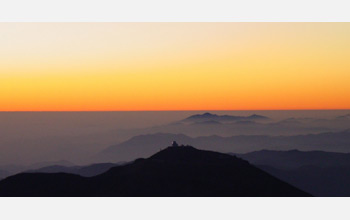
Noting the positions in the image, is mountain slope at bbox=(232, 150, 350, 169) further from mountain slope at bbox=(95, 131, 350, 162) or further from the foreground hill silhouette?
the foreground hill silhouette

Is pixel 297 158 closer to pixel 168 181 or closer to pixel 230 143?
pixel 230 143

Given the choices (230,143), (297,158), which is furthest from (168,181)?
(297,158)

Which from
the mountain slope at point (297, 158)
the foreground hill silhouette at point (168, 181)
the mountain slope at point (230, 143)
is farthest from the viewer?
the mountain slope at point (297, 158)

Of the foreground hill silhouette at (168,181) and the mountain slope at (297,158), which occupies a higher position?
the mountain slope at (297,158)

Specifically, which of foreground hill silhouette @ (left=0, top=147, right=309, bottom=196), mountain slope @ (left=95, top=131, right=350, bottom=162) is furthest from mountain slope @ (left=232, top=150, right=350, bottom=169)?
foreground hill silhouette @ (left=0, top=147, right=309, bottom=196)

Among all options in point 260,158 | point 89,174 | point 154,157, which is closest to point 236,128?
point 260,158

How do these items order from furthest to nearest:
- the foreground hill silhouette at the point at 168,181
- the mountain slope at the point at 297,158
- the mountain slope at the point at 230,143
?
the mountain slope at the point at 297,158 → the mountain slope at the point at 230,143 → the foreground hill silhouette at the point at 168,181

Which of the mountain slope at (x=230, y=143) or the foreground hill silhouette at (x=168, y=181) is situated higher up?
the mountain slope at (x=230, y=143)

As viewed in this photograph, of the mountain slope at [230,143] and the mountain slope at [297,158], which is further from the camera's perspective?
the mountain slope at [297,158]

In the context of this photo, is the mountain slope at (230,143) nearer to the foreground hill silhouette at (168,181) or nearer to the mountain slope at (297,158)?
the mountain slope at (297,158)

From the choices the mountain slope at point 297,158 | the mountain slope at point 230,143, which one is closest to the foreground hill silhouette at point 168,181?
the mountain slope at point 230,143
